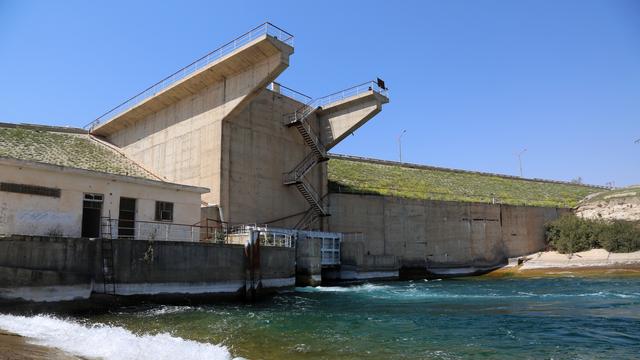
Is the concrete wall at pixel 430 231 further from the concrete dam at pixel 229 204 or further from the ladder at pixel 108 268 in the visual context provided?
the ladder at pixel 108 268

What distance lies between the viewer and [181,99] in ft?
107

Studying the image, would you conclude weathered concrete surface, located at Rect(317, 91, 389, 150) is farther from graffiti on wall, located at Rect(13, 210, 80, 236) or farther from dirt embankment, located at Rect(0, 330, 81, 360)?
dirt embankment, located at Rect(0, 330, 81, 360)

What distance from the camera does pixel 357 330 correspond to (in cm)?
1373

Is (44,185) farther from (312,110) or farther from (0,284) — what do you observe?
(312,110)

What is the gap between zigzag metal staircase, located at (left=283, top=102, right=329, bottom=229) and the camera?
3366 centimetres

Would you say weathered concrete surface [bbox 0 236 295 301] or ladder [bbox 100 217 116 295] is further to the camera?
ladder [bbox 100 217 116 295]

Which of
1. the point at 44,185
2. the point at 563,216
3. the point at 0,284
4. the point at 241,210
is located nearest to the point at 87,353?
the point at 0,284

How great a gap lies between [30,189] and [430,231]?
32221mm

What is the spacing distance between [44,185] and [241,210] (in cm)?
1213

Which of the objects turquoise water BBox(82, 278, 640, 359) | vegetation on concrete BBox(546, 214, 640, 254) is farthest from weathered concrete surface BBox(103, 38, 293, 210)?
vegetation on concrete BBox(546, 214, 640, 254)

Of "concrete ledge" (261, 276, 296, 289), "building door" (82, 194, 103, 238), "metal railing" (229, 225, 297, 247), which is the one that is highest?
"building door" (82, 194, 103, 238)

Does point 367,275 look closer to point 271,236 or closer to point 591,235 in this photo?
point 271,236

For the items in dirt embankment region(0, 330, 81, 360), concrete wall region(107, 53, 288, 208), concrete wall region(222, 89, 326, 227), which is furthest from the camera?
concrete wall region(222, 89, 326, 227)

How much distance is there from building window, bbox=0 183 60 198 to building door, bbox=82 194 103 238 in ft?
4.89
